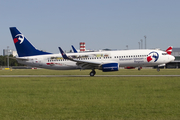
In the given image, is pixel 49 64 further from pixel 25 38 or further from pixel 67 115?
pixel 67 115

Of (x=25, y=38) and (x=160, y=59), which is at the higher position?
(x=25, y=38)

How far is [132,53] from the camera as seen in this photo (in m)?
40.4

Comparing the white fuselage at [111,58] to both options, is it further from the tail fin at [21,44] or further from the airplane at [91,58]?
the tail fin at [21,44]

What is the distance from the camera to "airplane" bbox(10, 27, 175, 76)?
130ft

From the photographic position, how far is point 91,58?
41.5 meters

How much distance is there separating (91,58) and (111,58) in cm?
332

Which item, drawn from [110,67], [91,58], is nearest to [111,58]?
[110,67]

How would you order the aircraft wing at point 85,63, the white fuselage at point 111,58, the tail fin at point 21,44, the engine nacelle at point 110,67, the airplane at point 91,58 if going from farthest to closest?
the tail fin at point 21,44 → the white fuselage at point 111,58 → the airplane at point 91,58 → the aircraft wing at point 85,63 → the engine nacelle at point 110,67

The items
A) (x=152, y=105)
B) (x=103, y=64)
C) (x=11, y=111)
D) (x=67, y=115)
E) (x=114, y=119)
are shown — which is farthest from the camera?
(x=103, y=64)

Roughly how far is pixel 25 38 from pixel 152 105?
33620 millimetres

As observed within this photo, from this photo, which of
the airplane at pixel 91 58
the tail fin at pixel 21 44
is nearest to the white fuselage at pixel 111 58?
the airplane at pixel 91 58

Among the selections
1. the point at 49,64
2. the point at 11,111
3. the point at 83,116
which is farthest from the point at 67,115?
the point at 49,64

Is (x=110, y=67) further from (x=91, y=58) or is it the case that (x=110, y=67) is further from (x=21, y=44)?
(x=21, y=44)

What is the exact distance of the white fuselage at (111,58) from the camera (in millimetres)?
40188
